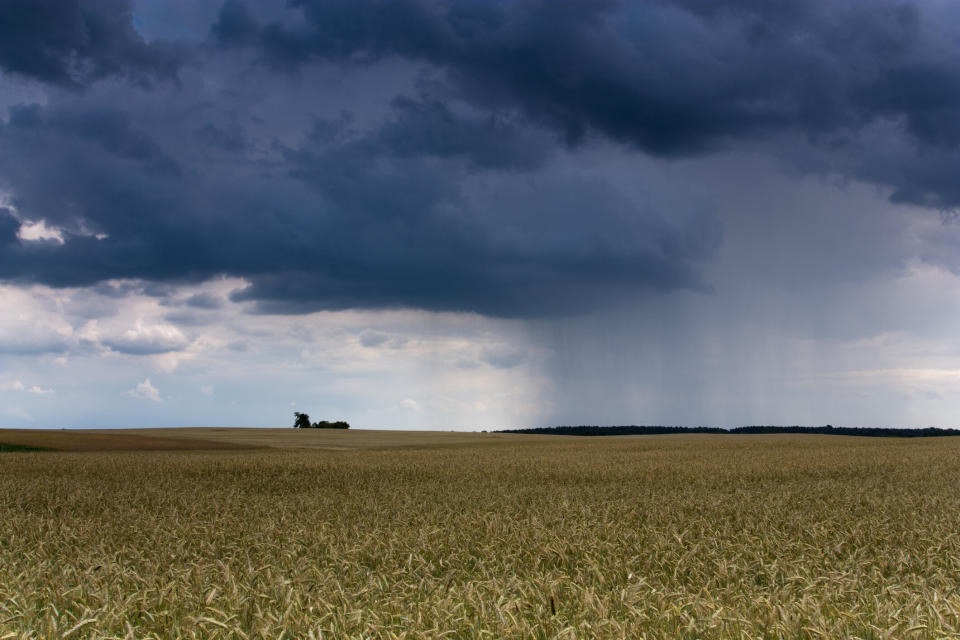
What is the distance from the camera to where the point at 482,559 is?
5961mm

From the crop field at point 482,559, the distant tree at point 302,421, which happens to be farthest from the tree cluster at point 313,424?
the crop field at point 482,559

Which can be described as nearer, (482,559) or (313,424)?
(482,559)

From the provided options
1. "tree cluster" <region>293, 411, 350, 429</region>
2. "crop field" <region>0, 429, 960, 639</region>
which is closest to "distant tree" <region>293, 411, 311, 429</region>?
"tree cluster" <region>293, 411, 350, 429</region>

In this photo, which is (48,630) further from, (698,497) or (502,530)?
(698,497)

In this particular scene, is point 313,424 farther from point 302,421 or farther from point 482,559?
point 482,559

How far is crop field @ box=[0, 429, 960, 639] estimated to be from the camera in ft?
12.5

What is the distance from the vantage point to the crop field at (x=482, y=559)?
382 cm

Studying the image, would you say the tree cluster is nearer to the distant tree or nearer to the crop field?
the distant tree

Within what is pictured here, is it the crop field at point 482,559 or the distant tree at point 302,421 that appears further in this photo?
the distant tree at point 302,421

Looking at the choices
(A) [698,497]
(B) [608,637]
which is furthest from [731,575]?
(A) [698,497]

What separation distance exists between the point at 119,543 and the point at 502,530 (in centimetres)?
385

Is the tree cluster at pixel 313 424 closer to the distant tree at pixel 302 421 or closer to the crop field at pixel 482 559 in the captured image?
the distant tree at pixel 302 421

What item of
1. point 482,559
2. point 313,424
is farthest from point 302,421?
point 482,559

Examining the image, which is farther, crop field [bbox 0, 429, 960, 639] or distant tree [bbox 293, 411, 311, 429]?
distant tree [bbox 293, 411, 311, 429]
